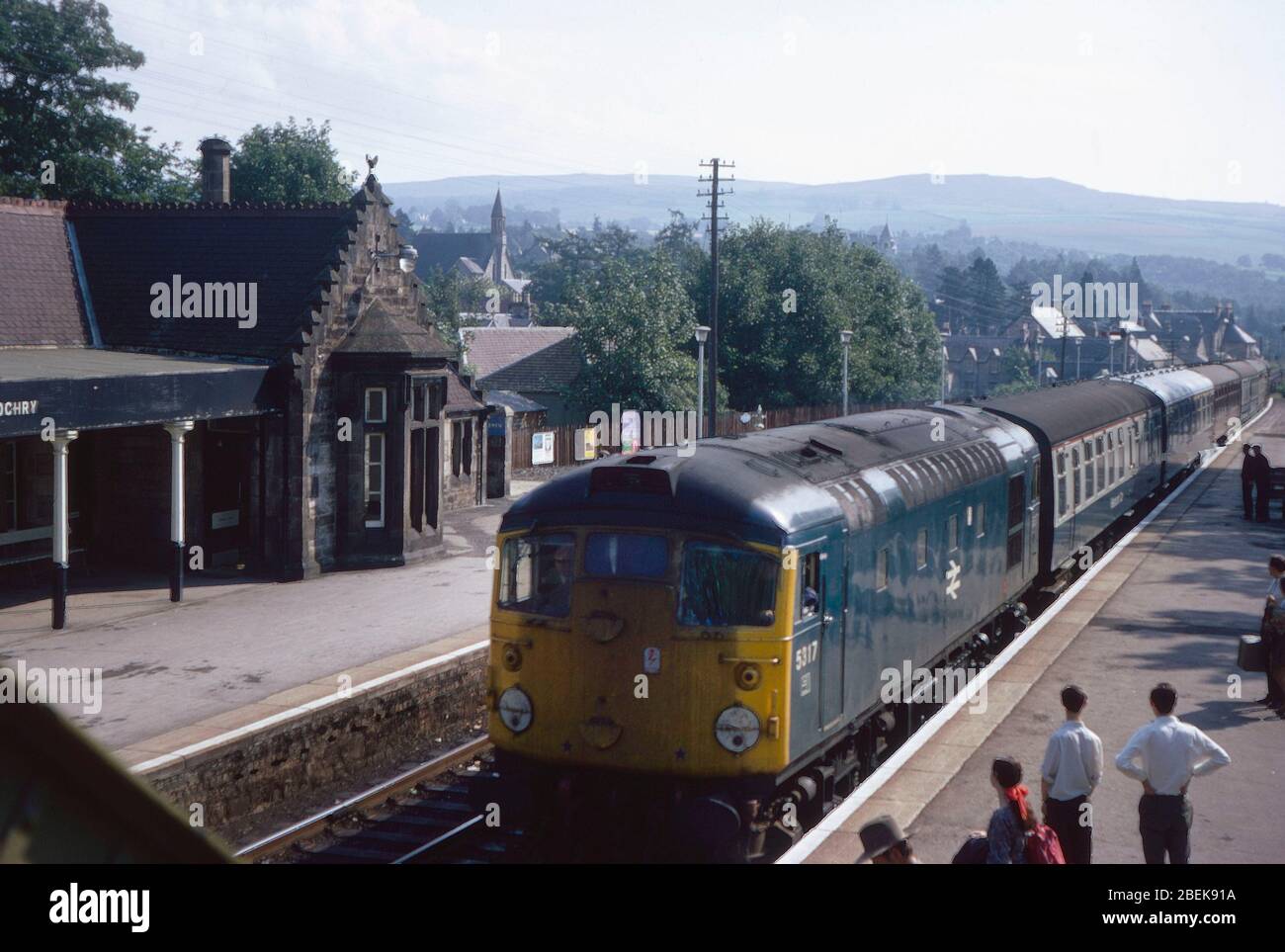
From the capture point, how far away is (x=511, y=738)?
10305mm

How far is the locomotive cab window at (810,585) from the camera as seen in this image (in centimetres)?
1016

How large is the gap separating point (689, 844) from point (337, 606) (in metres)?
12.9

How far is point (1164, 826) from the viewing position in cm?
861

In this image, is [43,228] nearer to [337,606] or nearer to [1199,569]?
[337,606]

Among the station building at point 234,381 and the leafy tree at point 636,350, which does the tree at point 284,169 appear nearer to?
the leafy tree at point 636,350

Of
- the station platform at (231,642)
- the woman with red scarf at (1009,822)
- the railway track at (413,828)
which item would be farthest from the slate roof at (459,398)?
the woman with red scarf at (1009,822)

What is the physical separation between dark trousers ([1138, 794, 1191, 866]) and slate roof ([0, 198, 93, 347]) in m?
21.1

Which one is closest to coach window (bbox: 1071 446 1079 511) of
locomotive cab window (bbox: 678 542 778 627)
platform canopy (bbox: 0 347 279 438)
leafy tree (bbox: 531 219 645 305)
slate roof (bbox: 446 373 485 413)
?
locomotive cab window (bbox: 678 542 778 627)

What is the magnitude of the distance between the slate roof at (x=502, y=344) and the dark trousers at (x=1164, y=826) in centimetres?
4980

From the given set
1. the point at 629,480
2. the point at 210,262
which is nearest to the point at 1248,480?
the point at 210,262

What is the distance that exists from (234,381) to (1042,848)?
18.2 m

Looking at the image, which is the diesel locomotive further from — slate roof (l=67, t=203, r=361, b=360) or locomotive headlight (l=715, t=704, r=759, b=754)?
slate roof (l=67, t=203, r=361, b=360)

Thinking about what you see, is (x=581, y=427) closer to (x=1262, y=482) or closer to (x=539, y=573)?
(x=1262, y=482)

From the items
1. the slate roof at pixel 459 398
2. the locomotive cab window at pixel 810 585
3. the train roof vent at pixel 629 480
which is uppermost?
the slate roof at pixel 459 398
